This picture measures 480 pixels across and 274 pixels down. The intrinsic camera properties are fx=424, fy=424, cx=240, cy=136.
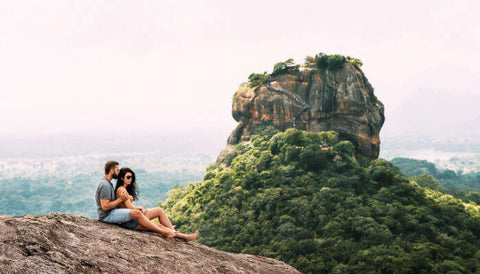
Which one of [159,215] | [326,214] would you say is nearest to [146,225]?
[159,215]

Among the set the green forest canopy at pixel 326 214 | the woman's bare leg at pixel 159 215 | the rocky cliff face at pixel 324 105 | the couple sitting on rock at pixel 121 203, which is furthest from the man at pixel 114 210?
the rocky cliff face at pixel 324 105

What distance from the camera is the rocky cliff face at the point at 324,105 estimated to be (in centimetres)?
4919

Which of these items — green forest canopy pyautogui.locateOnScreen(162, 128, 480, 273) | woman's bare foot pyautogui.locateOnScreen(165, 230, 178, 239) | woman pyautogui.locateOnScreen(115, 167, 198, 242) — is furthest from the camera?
green forest canopy pyautogui.locateOnScreen(162, 128, 480, 273)

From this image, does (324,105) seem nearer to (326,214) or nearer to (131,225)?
(326,214)

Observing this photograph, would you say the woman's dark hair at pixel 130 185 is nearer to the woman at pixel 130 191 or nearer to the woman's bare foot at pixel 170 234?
the woman at pixel 130 191

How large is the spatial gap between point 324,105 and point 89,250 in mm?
44654

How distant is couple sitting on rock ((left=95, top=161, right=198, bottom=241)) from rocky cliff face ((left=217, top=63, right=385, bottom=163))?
42.4 meters

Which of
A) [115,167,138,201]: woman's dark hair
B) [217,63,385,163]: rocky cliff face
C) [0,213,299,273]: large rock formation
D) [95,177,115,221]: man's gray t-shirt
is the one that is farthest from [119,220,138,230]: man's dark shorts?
[217,63,385,163]: rocky cliff face

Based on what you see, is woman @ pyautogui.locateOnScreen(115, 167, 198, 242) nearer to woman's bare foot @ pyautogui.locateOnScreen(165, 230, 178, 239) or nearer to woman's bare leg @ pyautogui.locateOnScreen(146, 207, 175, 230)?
woman's bare leg @ pyautogui.locateOnScreen(146, 207, 175, 230)

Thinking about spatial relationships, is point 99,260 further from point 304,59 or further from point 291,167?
point 304,59

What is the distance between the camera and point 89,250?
24.2 ft

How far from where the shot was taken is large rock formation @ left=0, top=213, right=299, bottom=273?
21.3 feet

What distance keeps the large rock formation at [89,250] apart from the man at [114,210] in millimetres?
191

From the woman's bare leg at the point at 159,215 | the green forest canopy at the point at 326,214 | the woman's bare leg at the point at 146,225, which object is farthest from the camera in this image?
the green forest canopy at the point at 326,214
